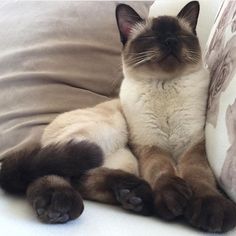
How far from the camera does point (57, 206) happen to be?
34.9 inches

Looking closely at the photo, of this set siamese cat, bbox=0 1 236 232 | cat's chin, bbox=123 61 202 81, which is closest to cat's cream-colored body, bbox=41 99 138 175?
siamese cat, bbox=0 1 236 232

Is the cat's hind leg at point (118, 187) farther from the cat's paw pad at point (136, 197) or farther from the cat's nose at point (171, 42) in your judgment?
the cat's nose at point (171, 42)

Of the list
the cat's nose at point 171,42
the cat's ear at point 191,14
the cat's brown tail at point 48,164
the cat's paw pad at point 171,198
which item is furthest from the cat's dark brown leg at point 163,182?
the cat's ear at point 191,14

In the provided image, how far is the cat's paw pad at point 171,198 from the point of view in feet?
3.01

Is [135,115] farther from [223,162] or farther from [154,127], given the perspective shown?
[223,162]

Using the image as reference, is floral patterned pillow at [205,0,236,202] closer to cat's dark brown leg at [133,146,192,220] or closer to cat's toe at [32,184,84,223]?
cat's dark brown leg at [133,146,192,220]

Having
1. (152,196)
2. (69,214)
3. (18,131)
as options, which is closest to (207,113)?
(152,196)

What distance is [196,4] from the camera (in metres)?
1.33

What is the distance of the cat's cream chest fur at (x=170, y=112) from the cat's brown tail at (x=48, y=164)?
24 cm

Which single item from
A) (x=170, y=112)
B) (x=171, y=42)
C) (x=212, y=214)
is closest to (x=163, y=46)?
(x=171, y=42)

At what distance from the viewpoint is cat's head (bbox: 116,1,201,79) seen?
3.97 feet

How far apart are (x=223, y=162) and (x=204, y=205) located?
5.3 inches

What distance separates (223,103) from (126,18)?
444 millimetres

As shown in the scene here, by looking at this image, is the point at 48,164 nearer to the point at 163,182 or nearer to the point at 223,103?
the point at 163,182
